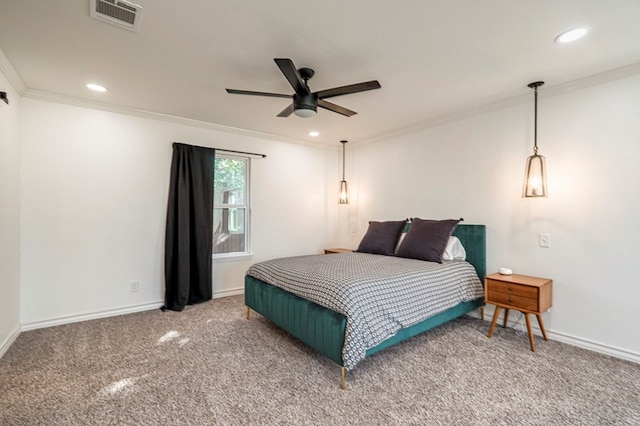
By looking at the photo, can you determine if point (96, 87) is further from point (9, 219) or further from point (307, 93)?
point (307, 93)

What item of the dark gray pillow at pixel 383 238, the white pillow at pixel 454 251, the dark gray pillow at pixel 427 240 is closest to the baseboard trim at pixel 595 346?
the white pillow at pixel 454 251

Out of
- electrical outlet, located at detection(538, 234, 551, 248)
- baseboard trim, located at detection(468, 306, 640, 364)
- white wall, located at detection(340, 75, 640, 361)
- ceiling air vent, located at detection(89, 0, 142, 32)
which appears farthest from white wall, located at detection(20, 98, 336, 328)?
electrical outlet, located at detection(538, 234, 551, 248)

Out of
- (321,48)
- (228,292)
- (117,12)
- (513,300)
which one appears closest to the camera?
(117,12)

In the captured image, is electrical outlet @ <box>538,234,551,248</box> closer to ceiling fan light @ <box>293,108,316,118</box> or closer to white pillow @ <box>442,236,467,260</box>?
white pillow @ <box>442,236,467,260</box>

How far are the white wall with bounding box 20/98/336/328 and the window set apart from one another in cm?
23

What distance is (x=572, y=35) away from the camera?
203cm

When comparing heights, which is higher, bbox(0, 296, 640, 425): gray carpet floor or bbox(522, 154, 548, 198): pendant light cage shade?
bbox(522, 154, 548, 198): pendant light cage shade

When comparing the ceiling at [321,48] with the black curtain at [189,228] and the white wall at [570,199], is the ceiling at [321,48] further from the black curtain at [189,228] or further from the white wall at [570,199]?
the black curtain at [189,228]

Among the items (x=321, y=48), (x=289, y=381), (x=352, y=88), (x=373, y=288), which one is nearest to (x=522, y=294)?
(x=373, y=288)

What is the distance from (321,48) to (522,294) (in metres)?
2.69

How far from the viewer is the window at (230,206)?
13.8 ft

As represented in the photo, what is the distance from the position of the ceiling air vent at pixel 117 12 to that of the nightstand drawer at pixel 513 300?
140 inches

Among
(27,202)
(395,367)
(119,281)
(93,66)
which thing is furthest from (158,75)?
(395,367)

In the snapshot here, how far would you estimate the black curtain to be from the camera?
3.63 meters
